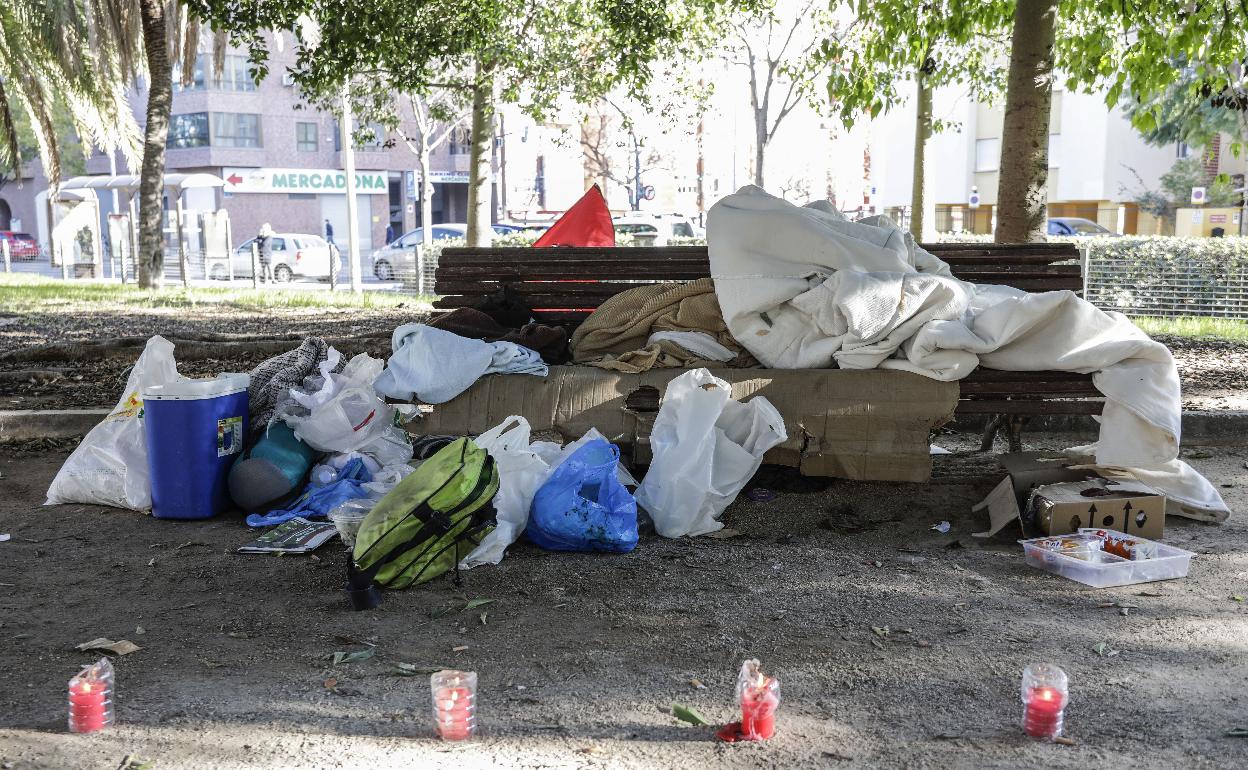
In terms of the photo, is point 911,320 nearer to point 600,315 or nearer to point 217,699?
point 600,315

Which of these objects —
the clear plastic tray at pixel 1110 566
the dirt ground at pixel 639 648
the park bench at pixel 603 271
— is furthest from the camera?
the park bench at pixel 603 271

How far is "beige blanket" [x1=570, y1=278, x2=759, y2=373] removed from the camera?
17.2 ft

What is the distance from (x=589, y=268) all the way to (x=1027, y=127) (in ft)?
10.2

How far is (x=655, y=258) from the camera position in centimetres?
612

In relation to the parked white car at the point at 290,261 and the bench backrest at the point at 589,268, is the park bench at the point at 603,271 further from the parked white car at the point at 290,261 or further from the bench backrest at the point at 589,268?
the parked white car at the point at 290,261

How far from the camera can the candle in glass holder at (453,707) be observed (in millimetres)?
2607

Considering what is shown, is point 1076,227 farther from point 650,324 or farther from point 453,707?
point 453,707

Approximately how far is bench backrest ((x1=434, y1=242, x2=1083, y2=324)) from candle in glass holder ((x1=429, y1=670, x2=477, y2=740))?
11.5 ft

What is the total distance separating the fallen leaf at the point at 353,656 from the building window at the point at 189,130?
4587 cm

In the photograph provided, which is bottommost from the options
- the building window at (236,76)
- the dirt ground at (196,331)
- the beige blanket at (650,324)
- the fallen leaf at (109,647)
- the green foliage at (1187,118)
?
the fallen leaf at (109,647)

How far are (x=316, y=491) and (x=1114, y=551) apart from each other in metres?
3.26

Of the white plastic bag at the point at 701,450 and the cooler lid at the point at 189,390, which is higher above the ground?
the cooler lid at the point at 189,390

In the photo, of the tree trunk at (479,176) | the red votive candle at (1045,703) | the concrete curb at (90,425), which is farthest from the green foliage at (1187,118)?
the red votive candle at (1045,703)

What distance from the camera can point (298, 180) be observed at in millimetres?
45125
